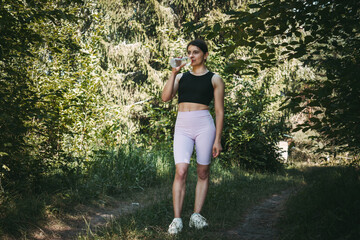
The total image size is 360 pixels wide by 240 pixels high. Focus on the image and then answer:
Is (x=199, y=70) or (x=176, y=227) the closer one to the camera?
(x=176, y=227)

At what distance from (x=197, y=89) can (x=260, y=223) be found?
1.82 meters

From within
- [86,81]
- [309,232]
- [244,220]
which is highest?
[86,81]

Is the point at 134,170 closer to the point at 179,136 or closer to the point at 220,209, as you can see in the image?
the point at 220,209

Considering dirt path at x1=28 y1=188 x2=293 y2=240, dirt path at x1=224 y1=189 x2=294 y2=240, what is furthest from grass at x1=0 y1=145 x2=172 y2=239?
dirt path at x1=224 y1=189 x2=294 y2=240

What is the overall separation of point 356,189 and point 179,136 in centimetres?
189

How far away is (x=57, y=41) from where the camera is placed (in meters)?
4.53

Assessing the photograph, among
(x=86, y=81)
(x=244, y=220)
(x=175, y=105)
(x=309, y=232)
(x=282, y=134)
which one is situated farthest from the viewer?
(x=175, y=105)

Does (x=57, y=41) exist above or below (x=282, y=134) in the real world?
above

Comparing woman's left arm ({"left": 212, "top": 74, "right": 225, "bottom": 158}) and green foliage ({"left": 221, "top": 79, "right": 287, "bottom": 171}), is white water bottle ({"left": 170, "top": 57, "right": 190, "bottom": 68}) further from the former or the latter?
green foliage ({"left": 221, "top": 79, "right": 287, "bottom": 171})

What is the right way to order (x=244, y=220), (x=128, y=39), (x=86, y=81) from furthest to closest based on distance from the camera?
(x=128, y=39), (x=86, y=81), (x=244, y=220)

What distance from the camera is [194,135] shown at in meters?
3.68

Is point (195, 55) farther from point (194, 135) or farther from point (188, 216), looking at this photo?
point (188, 216)

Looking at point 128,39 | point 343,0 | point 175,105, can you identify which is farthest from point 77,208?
point 128,39

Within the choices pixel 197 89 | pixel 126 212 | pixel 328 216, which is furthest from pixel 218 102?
pixel 126 212
